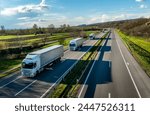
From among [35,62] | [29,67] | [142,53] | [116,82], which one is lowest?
[142,53]

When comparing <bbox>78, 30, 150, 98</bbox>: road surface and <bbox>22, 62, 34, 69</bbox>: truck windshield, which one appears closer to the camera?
<bbox>78, 30, 150, 98</bbox>: road surface

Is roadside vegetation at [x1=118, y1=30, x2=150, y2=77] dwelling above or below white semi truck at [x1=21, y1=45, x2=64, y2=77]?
below

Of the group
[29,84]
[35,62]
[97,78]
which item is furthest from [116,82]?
[35,62]

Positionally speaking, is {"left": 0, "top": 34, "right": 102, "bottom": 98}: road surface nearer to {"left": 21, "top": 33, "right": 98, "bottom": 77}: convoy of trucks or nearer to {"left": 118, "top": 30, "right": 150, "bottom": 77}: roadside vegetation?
{"left": 21, "top": 33, "right": 98, "bottom": 77}: convoy of trucks

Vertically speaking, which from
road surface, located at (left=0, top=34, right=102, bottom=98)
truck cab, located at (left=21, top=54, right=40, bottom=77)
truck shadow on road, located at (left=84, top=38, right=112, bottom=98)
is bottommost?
road surface, located at (left=0, top=34, right=102, bottom=98)

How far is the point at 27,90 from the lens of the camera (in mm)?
25641

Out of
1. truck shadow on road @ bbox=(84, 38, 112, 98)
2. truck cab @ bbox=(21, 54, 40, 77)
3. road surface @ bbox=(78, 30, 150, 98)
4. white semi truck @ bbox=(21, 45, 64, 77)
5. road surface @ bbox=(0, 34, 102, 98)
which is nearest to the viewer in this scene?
road surface @ bbox=(78, 30, 150, 98)

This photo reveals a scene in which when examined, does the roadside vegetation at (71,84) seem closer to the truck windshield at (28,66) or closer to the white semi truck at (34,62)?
the white semi truck at (34,62)

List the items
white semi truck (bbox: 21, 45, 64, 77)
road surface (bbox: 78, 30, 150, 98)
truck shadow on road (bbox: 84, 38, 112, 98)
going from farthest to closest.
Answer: white semi truck (bbox: 21, 45, 64, 77), truck shadow on road (bbox: 84, 38, 112, 98), road surface (bbox: 78, 30, 150, 98)

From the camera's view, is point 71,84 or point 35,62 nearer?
point 71,84

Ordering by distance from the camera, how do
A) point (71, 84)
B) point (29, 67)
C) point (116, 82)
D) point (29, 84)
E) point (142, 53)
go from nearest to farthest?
point (71, 84) < point (116, 82) < point (29, 84) < point (29, 67) < point (142, 53)

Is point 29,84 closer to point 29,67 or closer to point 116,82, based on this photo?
point 29,67

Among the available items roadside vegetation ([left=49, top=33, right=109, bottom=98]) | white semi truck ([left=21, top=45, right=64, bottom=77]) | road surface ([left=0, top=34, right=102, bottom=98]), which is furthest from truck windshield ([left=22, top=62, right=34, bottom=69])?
roadside vegetation ([left=49, top=33, right=109, bottom=98])

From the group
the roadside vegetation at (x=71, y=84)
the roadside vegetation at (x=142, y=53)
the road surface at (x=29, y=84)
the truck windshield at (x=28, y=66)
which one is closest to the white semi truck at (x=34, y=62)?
the truck windshield at (x=28, y=66)
